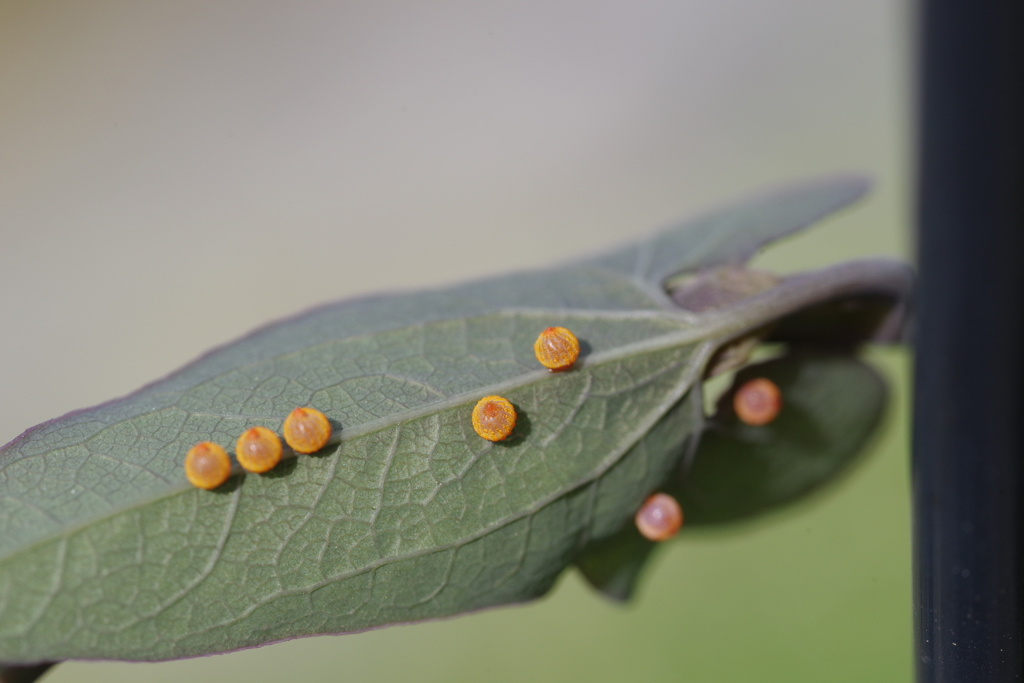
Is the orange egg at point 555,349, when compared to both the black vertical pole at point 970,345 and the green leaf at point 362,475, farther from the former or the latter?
the black vertical pole at point 970,345

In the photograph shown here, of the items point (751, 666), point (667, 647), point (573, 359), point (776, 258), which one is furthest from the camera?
point (776, 258)

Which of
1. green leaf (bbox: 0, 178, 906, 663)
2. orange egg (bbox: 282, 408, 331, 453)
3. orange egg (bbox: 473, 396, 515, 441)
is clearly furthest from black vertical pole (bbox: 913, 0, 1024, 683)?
orange egg (bbox: 282, 408, 331, 453)

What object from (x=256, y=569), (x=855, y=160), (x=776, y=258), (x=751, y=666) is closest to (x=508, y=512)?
(x=256, y=569)

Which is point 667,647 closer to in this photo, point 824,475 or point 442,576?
point 824,475

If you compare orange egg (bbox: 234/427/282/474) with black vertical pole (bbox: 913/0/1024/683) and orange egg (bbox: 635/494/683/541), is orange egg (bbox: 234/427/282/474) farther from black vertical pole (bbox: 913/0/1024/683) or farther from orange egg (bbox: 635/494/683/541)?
black vertical pole (bbox: 913/0/1024/683)

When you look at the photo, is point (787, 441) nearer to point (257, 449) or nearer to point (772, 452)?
point (772, 452)

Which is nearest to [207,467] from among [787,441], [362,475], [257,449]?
[257,449]
